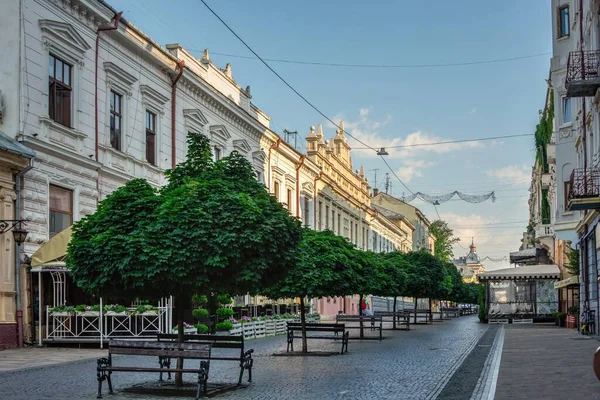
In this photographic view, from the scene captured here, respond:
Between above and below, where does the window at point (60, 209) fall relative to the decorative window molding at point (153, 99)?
below

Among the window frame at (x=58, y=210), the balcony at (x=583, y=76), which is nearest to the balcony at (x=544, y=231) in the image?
the balcony at (x=583, y=76)

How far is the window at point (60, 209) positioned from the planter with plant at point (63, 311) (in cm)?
218

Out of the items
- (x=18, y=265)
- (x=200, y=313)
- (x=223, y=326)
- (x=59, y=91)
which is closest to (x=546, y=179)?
(x=223, y=326)

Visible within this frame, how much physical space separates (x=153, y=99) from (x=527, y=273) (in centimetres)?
2657

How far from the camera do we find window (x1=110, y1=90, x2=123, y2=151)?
87.9 feet

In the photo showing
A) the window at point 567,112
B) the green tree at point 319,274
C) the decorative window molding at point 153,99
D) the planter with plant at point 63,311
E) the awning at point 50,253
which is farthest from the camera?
→ the window at point 567,112

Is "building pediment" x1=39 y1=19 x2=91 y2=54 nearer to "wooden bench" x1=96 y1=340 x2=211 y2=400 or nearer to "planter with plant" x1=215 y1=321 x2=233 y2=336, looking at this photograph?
"planter with plant" x1=215 y1=321 x2=233 y2=336

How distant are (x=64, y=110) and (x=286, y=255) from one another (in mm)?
12316

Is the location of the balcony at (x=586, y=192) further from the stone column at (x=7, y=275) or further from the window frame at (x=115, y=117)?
the stone column at (x=7, y=275)

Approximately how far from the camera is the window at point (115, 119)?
26797mm

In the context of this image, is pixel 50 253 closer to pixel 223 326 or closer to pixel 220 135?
pixel 223 326

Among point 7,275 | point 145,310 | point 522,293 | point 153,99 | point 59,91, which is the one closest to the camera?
point 7,275

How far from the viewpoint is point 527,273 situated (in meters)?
47.5

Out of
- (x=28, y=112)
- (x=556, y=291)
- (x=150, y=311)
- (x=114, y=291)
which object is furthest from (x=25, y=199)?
(x=556, y=291)
